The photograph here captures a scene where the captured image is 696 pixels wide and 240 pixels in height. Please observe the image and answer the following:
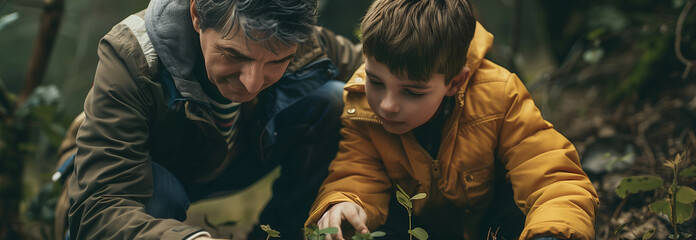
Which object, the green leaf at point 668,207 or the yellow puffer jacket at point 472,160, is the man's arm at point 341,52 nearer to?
the yellow puffer jacket at point 472,160

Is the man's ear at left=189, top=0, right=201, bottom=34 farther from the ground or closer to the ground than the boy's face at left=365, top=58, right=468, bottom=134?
farther from the ground

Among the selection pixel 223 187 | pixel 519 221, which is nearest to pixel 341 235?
pixel 519 221

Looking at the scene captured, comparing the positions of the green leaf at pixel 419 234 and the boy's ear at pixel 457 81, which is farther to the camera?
the boy's ear at pixel 457 81

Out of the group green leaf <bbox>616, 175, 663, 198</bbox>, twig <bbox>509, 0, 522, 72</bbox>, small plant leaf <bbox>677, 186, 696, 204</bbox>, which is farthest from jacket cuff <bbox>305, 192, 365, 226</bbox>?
twig <bbox>509, 0, 522, 72</bbox>

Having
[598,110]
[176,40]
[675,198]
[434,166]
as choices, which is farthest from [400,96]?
[598,110]

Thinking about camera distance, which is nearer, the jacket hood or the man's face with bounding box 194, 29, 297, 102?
the man's face with bounding box 194, 29, 297, 102

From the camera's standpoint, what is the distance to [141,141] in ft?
5.36

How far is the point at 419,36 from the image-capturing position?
1.62 meters

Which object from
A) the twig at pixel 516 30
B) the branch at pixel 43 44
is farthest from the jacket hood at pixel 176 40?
the twig at pixel 516 30

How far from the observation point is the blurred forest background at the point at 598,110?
229cm

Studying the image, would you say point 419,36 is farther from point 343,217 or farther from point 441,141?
point 343,217

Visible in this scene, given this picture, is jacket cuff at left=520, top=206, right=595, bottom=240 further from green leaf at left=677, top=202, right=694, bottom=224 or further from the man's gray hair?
the man's gray hair

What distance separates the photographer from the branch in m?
2.30

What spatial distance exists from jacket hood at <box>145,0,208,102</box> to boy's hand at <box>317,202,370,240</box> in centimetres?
47
